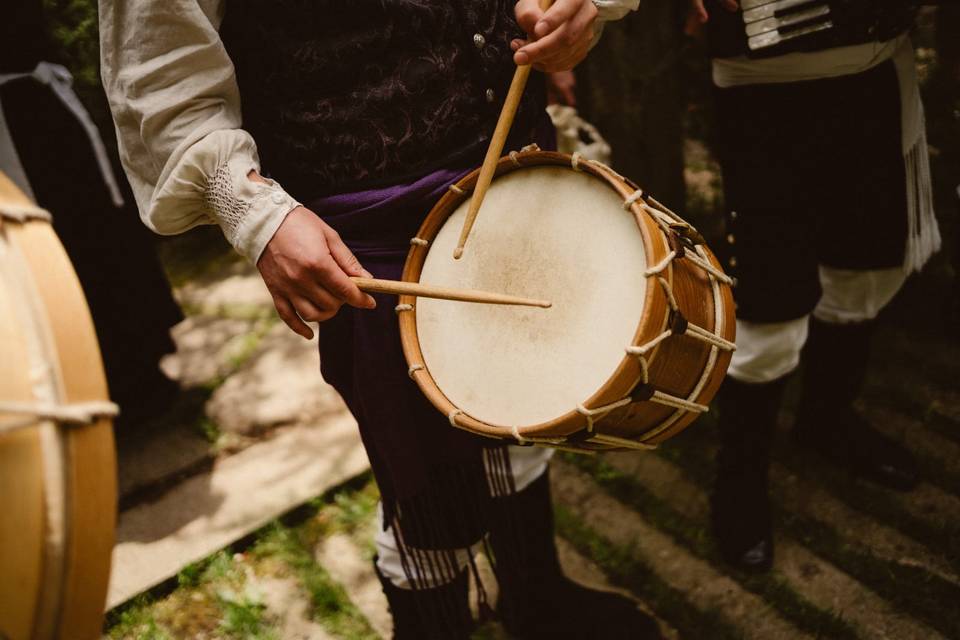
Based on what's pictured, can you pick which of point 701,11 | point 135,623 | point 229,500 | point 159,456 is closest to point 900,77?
point 701,11

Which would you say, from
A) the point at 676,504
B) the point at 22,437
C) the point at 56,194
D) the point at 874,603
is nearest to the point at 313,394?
the point at 56,194

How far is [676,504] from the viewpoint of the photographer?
2219 millimetres

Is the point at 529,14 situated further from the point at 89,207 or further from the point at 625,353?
the point at 89,207

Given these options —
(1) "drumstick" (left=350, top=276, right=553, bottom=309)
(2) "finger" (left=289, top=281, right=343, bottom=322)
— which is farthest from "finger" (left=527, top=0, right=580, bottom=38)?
(2) "finger" (left=289, top=281, right=343, bottom=322)

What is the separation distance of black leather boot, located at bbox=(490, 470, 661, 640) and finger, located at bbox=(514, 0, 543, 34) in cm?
108

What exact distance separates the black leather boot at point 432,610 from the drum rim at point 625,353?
0.60 metres

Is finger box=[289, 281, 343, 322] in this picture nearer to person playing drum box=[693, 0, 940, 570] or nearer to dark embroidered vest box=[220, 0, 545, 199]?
dark embroidered vest box=[220, 0, 545, 199]

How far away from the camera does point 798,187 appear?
1773mm

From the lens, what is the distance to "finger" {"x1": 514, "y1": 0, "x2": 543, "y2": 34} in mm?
1156

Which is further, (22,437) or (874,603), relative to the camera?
(874,603)

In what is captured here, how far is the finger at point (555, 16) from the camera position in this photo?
1.14 meters

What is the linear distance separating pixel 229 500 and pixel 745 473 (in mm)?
1676

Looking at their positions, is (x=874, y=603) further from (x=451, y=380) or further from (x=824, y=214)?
(x=451, y=380)

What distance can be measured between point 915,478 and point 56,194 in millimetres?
Answer: 2947
